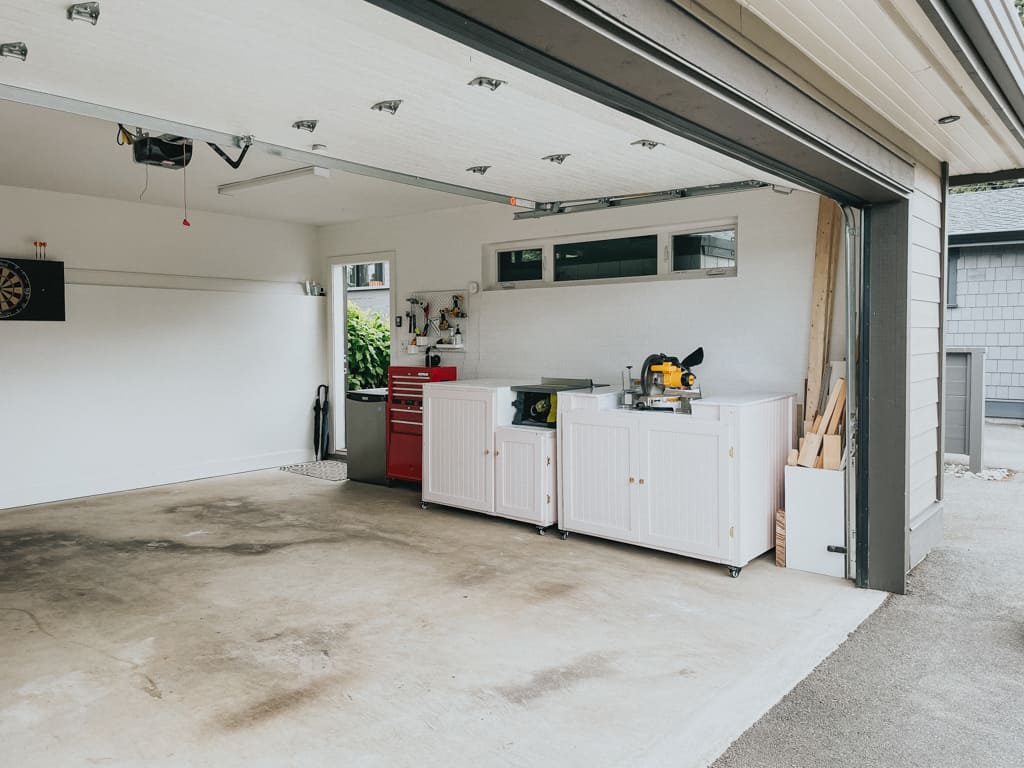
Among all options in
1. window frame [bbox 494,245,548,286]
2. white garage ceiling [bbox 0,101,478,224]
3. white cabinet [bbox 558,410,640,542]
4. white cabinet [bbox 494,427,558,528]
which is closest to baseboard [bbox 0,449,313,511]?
white garage ceiling [bbox 0,101,478,224]

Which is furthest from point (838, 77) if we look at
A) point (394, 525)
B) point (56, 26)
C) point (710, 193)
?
point (394, 525)

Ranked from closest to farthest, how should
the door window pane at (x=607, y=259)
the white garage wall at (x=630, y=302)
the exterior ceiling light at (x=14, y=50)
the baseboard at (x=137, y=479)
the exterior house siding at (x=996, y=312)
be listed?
the exterior ceiling light at (x=14, y=50) < the white garage wall at (x=630, y=302) < the door window pane at (x=607, y=259) < the baseboard at (x=137, y=479) < the exterior house siding at (x=996, y=312)

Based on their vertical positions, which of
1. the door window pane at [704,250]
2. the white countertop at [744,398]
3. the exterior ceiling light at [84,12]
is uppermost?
the exterior ceiling light at [84,12]

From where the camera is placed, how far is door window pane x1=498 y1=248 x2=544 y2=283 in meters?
6.52

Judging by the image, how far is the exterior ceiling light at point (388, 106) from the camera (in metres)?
3.36

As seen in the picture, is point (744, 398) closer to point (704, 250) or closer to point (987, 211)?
point (704, 250)

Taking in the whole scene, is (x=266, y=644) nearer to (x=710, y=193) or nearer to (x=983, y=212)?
(x=710, y=193)

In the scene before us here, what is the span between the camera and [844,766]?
7.86 feet

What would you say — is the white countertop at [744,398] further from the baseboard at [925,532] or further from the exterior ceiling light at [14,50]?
the exterior ceiling light at [14,50]

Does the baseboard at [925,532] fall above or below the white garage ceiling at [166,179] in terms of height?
below

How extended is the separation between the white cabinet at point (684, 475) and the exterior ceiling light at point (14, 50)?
3478 mm

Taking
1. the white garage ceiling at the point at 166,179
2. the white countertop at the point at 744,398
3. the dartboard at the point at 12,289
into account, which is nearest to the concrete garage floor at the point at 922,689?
the white countertop at the point at 744,398

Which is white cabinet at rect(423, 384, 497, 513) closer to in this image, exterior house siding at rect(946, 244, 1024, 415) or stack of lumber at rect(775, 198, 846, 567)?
stack of lumber at rect(775, 198, 846, 567)

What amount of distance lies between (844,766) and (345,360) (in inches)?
274
